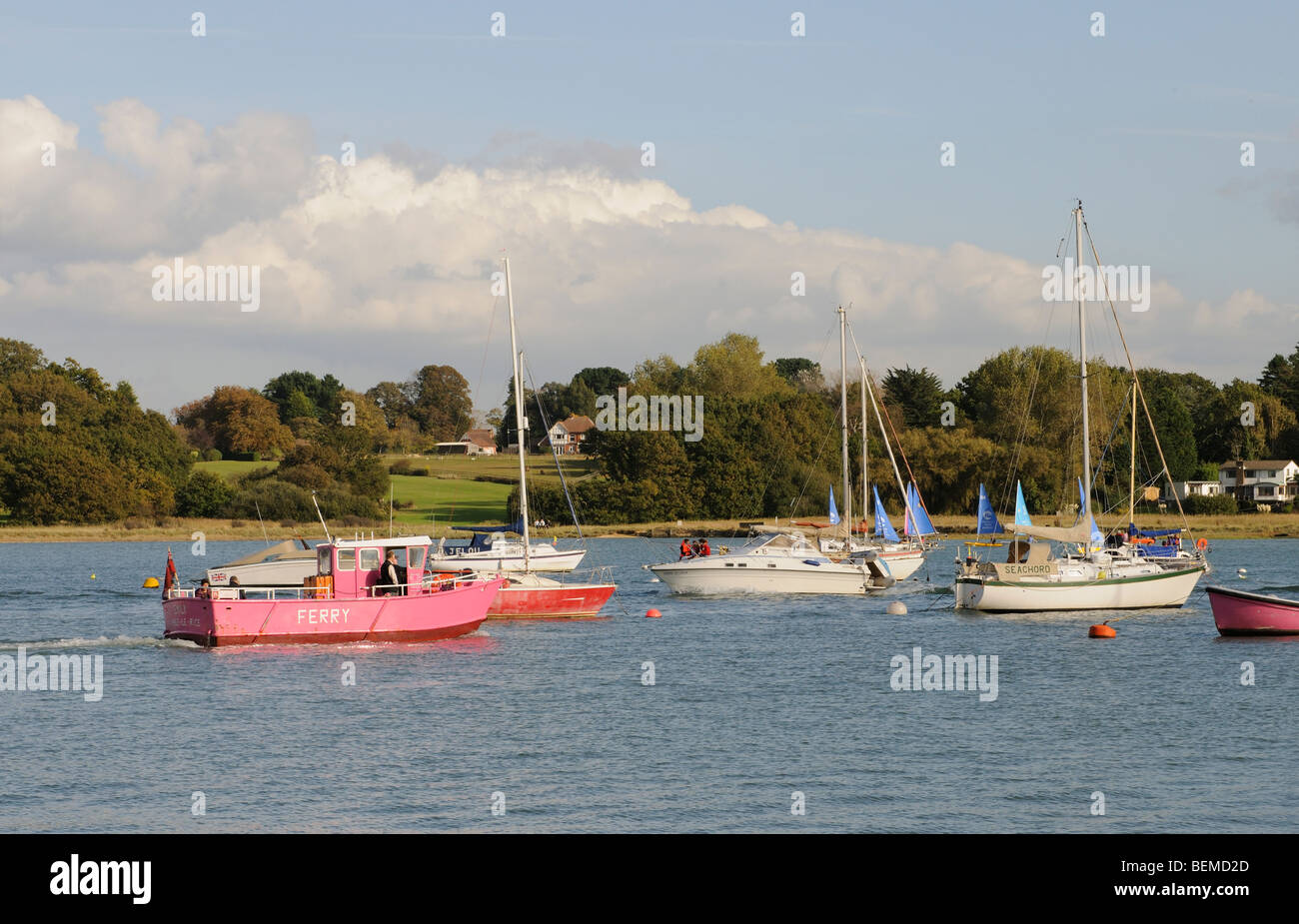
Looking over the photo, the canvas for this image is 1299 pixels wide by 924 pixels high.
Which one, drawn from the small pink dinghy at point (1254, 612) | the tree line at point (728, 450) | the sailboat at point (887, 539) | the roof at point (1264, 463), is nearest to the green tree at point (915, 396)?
the tree line at point (728, 450)

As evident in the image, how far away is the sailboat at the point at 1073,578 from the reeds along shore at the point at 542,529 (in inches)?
2472

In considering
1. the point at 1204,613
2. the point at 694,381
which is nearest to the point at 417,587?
the point at 1204,613

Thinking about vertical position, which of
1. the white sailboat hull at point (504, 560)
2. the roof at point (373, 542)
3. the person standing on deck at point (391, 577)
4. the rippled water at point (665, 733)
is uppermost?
the roof at point (373, 542)

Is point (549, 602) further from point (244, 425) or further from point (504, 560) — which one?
point (244, 425)

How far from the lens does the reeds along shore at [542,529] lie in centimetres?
11869

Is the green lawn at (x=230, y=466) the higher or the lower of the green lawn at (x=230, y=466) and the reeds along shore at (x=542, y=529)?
the higher

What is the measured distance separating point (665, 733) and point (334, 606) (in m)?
15.1

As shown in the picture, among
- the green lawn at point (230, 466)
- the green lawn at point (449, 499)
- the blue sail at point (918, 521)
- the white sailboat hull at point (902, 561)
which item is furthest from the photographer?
the green lawn at point (230, 466)

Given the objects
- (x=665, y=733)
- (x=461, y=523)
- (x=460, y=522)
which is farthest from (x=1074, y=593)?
(x=460, y=522)

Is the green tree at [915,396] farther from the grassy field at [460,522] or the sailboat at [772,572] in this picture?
the sailboat at [772,572]

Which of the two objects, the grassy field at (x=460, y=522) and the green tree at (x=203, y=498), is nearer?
the grassy field at (x=460, y=522)
